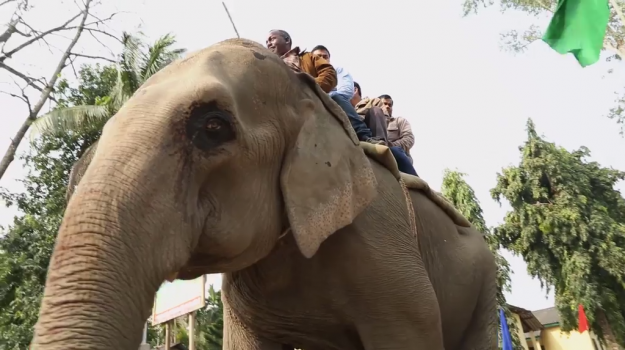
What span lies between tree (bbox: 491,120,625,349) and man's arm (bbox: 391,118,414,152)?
17.6 metres

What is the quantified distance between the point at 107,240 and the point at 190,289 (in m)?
6.37

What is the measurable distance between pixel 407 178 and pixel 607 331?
2062cm

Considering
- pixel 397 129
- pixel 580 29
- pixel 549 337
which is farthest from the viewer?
pixel 549 337

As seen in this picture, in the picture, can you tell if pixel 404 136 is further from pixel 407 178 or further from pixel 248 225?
pixel 248 225

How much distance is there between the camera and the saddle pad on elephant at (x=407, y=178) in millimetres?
3322

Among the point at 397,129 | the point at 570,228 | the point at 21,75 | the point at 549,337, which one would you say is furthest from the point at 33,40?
the point at 549,337

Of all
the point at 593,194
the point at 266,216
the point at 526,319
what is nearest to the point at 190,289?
the point at 266,216

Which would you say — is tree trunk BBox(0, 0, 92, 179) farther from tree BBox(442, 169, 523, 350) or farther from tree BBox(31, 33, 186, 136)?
tree BBox(442, 169, 523, 350)

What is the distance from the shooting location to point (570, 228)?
21.0 meters

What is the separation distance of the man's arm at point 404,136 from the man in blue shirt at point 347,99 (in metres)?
0.79

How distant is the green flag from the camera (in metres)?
7.70

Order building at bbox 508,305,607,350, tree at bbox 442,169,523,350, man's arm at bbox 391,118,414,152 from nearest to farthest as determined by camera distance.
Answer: man's arm at bbox 391,118,414,152, tree at bbox 442,169,523,350, building at bbox 508,305,607,350

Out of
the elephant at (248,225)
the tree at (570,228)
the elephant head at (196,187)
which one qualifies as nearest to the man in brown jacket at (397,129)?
the elephant at (248,225)

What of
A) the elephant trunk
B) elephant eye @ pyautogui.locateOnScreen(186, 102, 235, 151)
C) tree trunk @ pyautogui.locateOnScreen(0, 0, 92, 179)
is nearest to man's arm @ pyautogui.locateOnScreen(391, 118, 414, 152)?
elephant eye @ pyautogui.locateOnScreen(186, 102, 235, 151)
